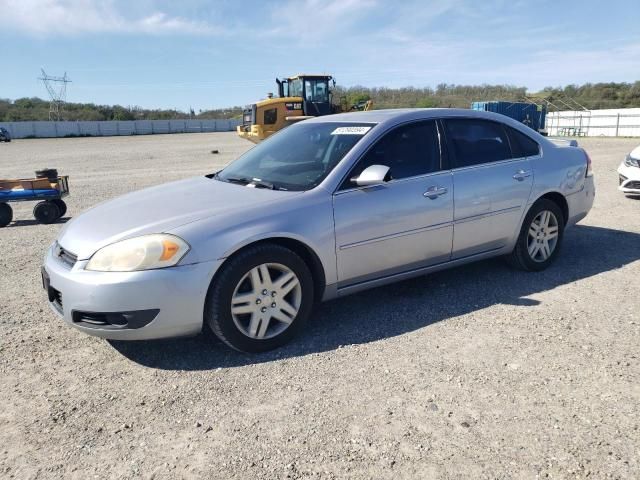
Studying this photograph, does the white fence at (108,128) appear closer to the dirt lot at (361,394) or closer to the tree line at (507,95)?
the tree line at (507,95)

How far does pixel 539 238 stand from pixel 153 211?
354cm

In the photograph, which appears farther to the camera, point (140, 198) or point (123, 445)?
point (140, 198)

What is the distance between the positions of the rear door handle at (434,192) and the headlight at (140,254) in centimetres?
192

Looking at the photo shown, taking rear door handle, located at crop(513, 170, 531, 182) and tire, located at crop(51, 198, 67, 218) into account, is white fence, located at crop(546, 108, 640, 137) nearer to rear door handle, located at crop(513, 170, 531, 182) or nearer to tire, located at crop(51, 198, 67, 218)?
rear door handle, located at crop(513, 170, 531, 182)

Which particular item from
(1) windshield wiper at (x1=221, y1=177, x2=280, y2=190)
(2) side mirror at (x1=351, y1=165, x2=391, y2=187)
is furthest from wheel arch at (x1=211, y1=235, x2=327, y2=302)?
(2) side mirror at (x1=351, y1=165, x2=391, y2=187)

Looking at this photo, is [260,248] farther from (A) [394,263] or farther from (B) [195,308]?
(A) [394,263]

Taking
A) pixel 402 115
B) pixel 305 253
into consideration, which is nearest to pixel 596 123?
pixel 402 115

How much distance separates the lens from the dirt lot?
2.32 m

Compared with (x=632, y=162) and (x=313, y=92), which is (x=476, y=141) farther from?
(x=313, y=92)

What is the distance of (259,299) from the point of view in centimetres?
332

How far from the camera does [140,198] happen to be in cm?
396

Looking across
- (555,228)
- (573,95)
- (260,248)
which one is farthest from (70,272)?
(573,95)

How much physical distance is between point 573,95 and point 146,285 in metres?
76.4

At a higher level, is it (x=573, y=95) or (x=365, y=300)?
(x=573, y=95)
